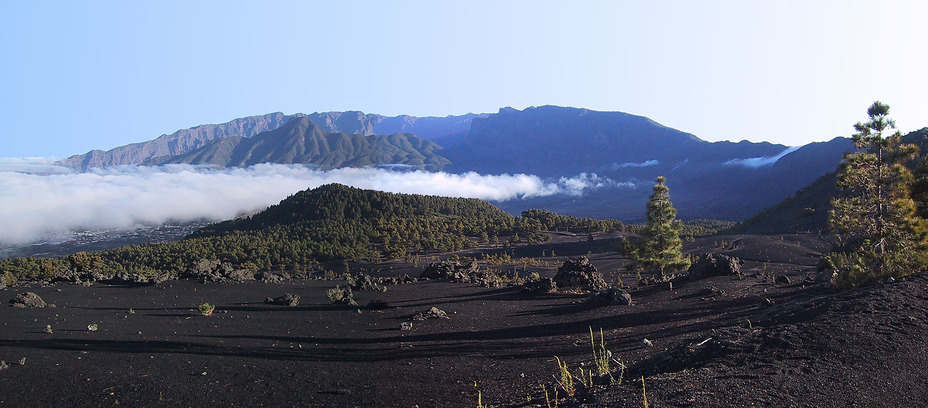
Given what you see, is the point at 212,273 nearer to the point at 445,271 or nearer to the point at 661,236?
the point at 445,271

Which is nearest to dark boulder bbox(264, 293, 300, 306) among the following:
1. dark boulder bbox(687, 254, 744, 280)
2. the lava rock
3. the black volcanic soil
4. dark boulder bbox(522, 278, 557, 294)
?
the black volcanic soil

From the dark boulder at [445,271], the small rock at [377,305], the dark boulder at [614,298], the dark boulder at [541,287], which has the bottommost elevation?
the dark boulder at [445,271]

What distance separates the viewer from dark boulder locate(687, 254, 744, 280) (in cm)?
1612

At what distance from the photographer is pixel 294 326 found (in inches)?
446

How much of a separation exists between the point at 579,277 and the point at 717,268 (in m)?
4.33

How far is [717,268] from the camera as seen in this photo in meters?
16.4

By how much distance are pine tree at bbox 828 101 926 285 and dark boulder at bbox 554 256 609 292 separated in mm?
6830

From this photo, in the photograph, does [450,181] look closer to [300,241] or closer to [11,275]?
[300,241]

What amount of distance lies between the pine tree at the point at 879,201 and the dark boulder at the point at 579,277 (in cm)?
683

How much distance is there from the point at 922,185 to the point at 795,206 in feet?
148

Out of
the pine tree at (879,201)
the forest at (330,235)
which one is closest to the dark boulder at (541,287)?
the pine tree at (879,201)

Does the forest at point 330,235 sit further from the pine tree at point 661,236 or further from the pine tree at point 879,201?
the pine tree at point 879,201

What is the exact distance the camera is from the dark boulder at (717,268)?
16.1 metres

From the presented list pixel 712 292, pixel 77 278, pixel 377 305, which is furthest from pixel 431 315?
pixel 77 278
